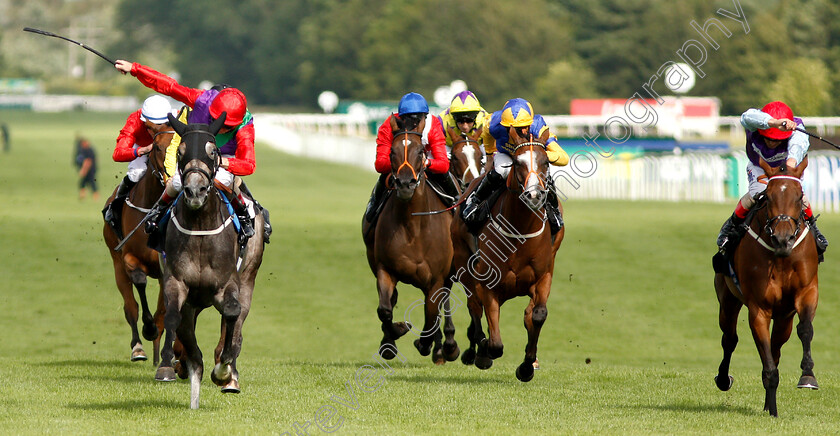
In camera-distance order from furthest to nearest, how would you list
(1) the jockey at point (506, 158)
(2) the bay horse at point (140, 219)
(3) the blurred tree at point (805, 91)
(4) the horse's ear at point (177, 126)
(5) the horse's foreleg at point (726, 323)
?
(3) the blurred tree at point (805, 91)
(2) the bay horse at point (140, 219)
(1) the jockey at point (506, 158)
(5) the horse's foreleg at point (726, 323)
(4) the horse's ear at point (177, 126)

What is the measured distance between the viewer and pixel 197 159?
7.59 meters

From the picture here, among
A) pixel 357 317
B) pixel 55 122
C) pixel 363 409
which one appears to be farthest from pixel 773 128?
pixel 55 122

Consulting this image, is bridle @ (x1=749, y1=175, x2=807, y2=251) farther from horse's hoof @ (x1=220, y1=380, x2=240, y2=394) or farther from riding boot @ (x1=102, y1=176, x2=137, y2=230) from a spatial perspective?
riding boot @ (x1=102, y1=176, x2=137, y2=230)

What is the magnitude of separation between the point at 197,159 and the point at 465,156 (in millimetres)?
4824

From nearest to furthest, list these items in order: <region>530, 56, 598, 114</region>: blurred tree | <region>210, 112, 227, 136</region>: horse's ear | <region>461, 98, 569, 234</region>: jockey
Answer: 1. <region>210, 112, 227, 136</region>: horse's ear
2. <region>461, 98, 569, 234</region>: jockey
3. <region>530, 56, 598, 114</region>: blurred tree

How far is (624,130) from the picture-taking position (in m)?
32.3

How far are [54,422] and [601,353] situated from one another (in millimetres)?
7989

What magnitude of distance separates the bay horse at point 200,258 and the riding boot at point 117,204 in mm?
2919

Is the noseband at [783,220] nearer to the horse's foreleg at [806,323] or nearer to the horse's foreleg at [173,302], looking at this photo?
the horse's foreleg at [806,323]

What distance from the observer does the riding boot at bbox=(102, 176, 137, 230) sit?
10.8 metres

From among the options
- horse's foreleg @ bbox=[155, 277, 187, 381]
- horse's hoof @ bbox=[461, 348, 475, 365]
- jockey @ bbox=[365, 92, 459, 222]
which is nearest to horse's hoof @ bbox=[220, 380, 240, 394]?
horse's foreleg @ bbox=[155, 277, 187, 381]

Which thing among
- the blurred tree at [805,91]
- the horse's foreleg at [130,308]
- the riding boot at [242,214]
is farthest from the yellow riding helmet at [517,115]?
the blurred tree at [805,91]

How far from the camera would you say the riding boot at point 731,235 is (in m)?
8.65

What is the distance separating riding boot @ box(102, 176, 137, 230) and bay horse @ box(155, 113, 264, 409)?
2919 millimetres
